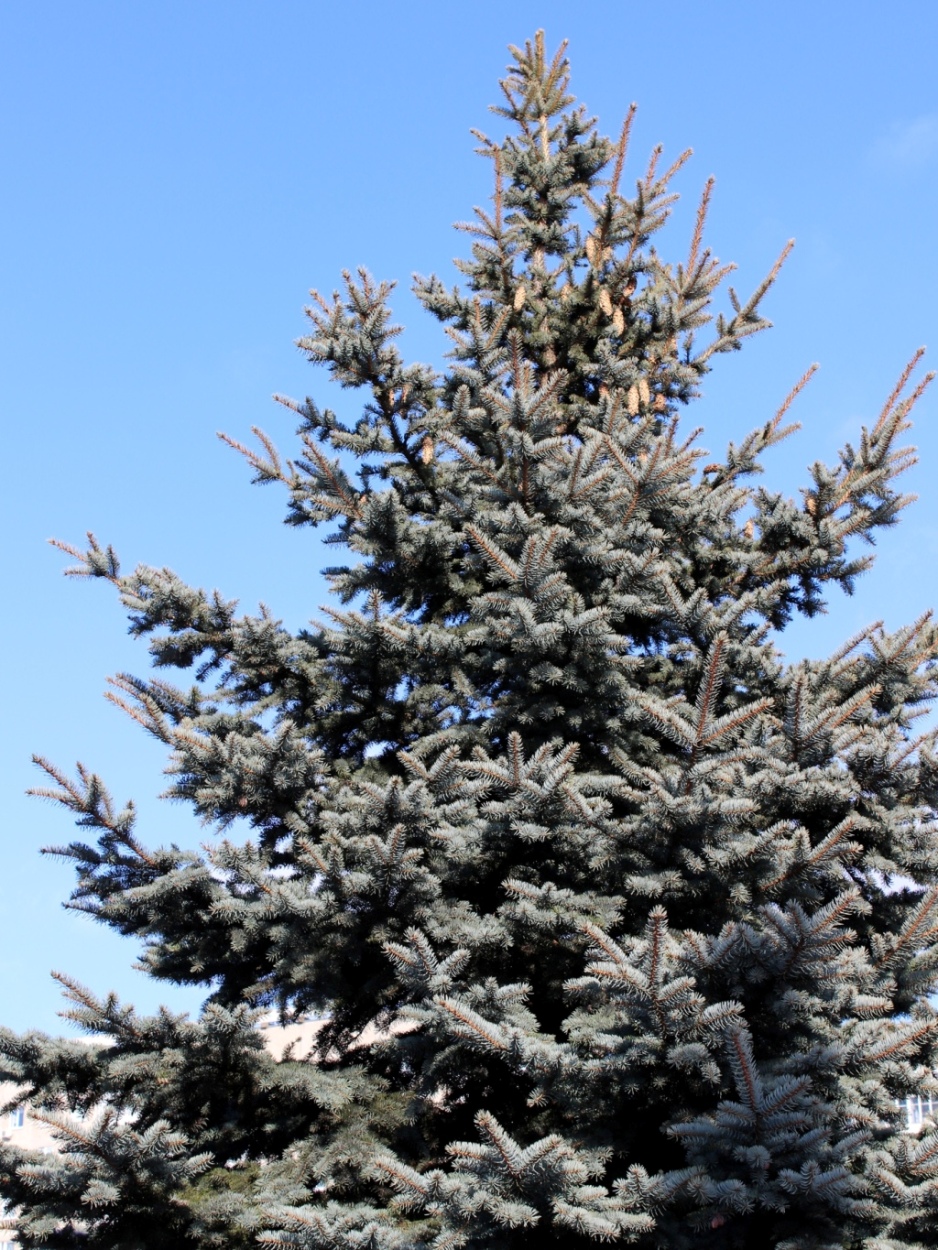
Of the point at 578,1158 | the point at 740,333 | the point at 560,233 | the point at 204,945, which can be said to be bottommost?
the point at 578,1158

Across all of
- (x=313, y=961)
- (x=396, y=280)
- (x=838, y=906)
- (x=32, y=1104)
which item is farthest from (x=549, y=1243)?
(x=396, y=280)

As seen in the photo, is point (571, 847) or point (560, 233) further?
point (560, 233)

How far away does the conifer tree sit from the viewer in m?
4.32

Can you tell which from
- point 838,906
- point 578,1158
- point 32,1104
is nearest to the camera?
point 838,906

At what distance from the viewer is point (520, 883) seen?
505cm

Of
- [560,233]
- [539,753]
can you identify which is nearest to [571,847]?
[539,753]

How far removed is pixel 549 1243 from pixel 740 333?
6678 mm

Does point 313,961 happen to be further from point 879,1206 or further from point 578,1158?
point 879,1206

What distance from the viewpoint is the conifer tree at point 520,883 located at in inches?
170

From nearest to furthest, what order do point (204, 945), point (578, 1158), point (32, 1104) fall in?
point (578, 1158) < point (32, 1104) < point (204, 945)

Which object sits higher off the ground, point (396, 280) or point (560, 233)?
point (560, 233)

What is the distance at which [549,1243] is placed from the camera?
4.82 m

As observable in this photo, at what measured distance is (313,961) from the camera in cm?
536

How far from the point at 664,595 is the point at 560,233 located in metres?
4.39
